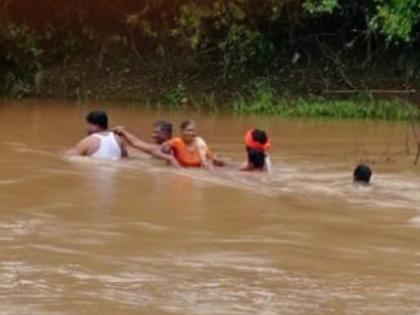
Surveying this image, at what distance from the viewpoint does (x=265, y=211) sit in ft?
31.4

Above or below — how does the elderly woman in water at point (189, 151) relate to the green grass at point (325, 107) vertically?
below

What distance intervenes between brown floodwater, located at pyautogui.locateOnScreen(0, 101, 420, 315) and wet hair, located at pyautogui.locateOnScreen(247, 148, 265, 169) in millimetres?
170

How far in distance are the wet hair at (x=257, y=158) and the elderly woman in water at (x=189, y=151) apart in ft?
1.86

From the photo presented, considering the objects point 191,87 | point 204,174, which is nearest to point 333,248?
point 204,174

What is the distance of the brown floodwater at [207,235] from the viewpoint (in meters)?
6.28

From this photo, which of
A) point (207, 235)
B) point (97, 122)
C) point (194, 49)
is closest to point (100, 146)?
point (97, 122)

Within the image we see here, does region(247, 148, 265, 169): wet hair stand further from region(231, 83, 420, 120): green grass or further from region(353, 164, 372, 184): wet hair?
region(231, 83, 420, 120): green grass

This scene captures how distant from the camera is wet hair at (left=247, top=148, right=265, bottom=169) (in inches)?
472

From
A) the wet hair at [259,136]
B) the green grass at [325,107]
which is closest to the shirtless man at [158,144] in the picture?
the wet hair at [259,136]

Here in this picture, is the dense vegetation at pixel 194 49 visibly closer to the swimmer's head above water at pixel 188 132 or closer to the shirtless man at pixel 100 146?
the shirtless man at pixel 100 146

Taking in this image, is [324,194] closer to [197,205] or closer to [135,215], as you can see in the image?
[197,205]

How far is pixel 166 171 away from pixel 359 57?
463 inches

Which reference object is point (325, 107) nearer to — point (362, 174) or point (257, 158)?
point (257, 158)

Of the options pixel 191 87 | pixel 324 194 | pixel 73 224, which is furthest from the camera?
pixel 191 87
